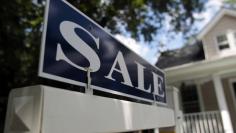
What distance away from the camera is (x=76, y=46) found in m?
1.37

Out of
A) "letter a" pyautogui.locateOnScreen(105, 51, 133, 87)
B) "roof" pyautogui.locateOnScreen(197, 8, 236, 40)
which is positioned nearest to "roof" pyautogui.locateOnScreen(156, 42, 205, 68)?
"roof" pyautogui.locateOnScreen(197, 8, 236, 40)

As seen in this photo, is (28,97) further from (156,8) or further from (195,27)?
(195,27)

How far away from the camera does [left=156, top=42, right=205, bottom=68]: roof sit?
35.1ft

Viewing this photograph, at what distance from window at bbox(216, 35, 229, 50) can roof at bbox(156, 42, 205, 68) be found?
0.99 m

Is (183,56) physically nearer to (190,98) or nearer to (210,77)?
(190,98)

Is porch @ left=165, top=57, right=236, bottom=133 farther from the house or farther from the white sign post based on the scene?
the white sign post

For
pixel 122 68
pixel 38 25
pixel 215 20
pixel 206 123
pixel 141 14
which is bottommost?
pixel 206 123

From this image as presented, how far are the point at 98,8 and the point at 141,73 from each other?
6.08 meters

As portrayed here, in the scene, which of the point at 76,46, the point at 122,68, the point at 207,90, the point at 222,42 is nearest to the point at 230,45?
the point at 222,42

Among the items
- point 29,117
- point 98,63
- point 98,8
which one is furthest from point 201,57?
point 29,117

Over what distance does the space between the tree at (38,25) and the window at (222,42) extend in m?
1.94

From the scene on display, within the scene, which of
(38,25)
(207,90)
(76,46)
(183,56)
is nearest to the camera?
(76,46)

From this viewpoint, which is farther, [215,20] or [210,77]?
[215,20]

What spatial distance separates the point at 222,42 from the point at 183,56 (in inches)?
85.0
